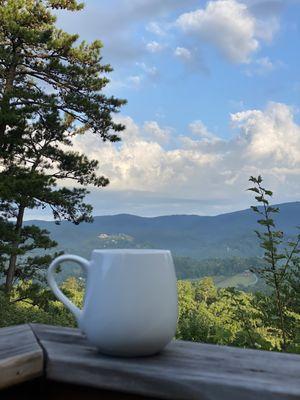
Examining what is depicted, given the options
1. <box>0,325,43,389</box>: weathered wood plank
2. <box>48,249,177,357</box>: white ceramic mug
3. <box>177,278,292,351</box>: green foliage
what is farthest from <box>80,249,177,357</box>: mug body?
<box>177,278,292,351</box>: green foliage

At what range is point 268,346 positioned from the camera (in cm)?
239

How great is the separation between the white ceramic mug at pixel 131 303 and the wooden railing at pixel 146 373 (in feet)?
0.10

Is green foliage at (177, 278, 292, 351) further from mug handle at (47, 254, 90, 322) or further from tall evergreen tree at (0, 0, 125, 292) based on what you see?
tall evergreen tree at (0, 0, 125, 292)

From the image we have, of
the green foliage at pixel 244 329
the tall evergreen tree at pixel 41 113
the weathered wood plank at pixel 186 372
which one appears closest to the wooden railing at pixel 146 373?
the weathered wood plank at pixel 186 372

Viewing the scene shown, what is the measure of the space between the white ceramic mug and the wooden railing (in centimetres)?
3

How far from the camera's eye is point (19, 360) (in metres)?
0.84

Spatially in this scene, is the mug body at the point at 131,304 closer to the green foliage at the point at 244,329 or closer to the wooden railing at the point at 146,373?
the wooden railing at the point at 146,373

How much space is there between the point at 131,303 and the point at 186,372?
6.2 inches

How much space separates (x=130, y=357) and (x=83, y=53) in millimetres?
11224

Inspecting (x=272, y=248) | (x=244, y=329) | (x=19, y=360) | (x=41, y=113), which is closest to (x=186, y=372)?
(x=19, y=360)

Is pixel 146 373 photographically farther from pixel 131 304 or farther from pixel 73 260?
pixel 73 260

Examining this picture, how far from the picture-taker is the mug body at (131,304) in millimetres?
895

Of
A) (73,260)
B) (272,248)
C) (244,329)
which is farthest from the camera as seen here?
(244,329)

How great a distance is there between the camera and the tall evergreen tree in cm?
1064
